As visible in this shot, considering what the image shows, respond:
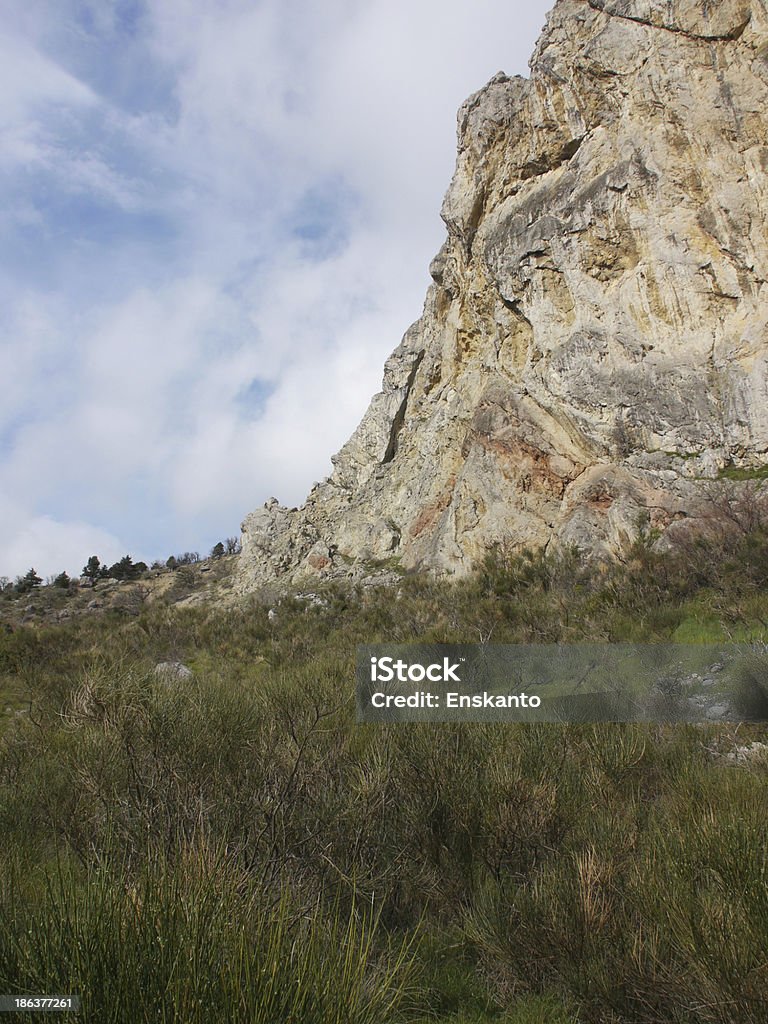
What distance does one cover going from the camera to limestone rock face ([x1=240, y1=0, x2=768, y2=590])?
18.0 metres

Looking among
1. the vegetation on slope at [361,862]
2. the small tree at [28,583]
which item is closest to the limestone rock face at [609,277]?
the vegetation on slope at [361,862]

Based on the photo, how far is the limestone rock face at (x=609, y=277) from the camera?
18047 millimetres

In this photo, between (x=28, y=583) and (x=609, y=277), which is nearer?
(x=609, y=277)

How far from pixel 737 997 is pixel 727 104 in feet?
77.4

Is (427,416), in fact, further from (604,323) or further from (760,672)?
(760,672)

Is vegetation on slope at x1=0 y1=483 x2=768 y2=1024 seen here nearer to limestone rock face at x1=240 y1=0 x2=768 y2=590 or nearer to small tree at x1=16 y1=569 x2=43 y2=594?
limestone rock face at x1=240 y1=0 x2=768 y2=590

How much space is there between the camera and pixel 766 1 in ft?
60.2

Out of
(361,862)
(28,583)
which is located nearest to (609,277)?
(361,862)

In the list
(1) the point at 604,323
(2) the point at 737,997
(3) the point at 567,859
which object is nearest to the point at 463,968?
(3) the point at 567,859

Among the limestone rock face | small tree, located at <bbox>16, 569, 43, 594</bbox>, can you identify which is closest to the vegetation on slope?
the limestone rock face

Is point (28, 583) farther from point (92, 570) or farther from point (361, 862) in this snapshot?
point (361, 862)

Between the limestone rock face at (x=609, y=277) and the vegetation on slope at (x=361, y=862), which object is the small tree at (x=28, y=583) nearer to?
the limestone rock face at (x=609, y=277)

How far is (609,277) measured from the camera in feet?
66.8

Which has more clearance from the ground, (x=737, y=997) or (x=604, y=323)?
(x=604, y=323)
